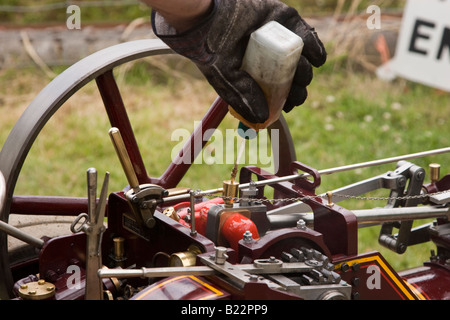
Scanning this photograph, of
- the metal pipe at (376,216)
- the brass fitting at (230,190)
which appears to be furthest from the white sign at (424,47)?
the brass fitting at (230,190)

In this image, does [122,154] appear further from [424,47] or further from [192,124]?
[424,47]

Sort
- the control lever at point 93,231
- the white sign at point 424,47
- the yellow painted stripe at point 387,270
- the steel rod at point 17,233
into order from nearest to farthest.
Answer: the control lever at point 93,231
the steel rod at point 17,233
the yellow painted stripe at point 387,270
the white sign at point 424,47

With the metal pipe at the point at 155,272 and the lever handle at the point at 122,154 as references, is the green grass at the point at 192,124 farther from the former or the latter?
the metal pipe at the point at 155,272

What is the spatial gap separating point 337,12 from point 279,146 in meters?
3.58

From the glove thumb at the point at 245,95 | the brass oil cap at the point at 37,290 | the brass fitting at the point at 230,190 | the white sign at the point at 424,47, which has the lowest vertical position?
the brass oil cap at the point at 37,290

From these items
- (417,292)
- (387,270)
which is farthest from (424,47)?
(387,270)

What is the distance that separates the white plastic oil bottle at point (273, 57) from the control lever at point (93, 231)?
0.41 m

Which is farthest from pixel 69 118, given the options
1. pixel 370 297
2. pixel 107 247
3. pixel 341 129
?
pixel 370 297

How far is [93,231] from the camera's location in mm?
1612

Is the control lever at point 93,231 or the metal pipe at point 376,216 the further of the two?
the metal pipe at point 376,216

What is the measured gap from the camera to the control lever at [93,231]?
1544mm

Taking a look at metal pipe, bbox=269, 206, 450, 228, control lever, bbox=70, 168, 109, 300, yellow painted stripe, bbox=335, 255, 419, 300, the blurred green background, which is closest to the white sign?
the blurred green background

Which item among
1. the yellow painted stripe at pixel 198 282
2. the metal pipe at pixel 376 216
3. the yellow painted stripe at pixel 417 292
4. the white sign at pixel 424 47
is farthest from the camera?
the white sign at pixel 424 47

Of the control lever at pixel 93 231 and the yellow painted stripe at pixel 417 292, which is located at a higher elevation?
the control lever at pixel 93 231
